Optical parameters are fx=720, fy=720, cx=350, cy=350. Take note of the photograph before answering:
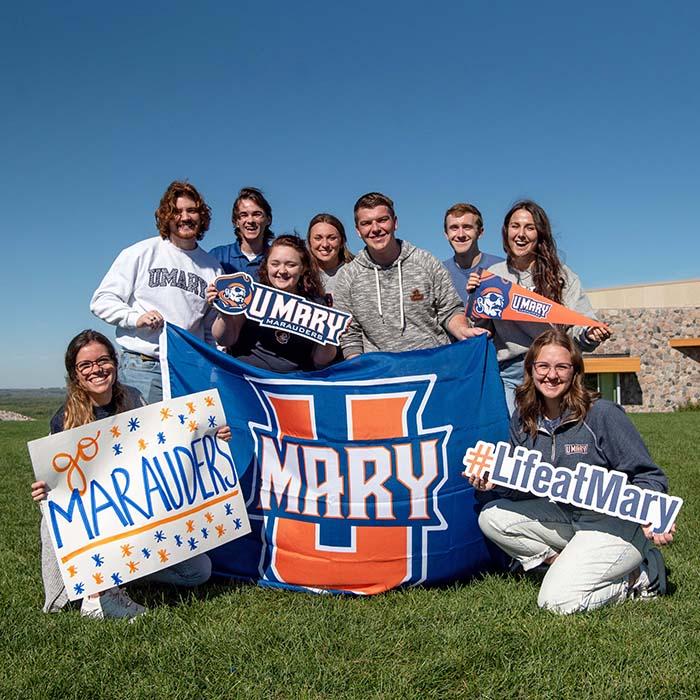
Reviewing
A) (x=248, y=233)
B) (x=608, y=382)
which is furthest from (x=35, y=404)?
(x=248, y=233)

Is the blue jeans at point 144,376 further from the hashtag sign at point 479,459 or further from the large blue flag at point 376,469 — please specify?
the hashtag sign at point 479,459

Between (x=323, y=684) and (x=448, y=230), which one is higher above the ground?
(x=448, y=230)

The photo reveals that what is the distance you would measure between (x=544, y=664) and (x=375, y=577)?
4.17ft

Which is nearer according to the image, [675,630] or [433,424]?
[675,630]

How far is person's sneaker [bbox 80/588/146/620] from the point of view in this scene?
377 centimetres

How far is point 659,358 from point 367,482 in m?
30.2

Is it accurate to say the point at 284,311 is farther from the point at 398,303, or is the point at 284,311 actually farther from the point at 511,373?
the point at 511,373

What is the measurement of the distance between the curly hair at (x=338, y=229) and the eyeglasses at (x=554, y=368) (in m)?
2.02

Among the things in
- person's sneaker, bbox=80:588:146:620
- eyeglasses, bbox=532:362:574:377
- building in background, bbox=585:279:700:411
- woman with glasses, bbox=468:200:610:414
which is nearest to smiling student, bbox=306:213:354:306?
woman with glasses, bbox=468:200:610:414

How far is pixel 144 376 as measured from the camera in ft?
15.5

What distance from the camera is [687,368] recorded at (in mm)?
31156

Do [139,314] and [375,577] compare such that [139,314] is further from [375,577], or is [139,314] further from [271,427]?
[375,577]

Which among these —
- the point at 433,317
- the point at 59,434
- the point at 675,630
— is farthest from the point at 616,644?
the point at 59,434

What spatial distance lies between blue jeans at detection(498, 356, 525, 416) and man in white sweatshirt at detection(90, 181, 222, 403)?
2024 millimetres
